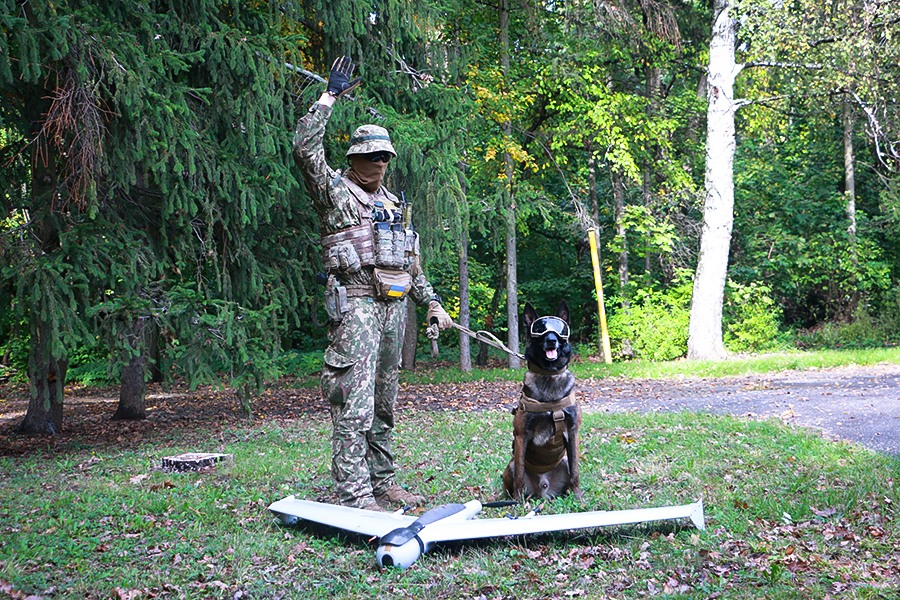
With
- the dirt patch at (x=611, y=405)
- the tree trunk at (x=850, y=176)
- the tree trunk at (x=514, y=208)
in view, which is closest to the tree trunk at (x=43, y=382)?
the dirt patch at (x=611, y=405)

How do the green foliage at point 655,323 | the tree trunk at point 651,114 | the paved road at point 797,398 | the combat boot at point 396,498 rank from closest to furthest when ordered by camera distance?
the combat boot at point 396,498
the paved road at point 797,398
the green foliage at point 655,323
the tree trunk at point 651,114

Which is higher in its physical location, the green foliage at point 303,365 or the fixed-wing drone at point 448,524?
the fixed-wing drone at point 448,524

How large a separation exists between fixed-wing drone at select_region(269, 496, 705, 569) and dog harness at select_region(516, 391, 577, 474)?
2.19 feet

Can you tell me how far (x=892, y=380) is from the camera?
12477mm

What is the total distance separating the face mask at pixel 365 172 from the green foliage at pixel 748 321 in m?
16.2

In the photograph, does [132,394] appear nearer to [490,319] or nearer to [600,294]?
[600,294]

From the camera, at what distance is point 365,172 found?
Answer: 587cm

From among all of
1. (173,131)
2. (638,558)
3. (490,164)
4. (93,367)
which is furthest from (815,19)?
(93,367)

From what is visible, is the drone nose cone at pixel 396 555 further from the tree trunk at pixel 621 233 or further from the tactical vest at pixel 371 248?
the tree trunk at pixel 621 233

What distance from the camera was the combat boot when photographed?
5.95 metres

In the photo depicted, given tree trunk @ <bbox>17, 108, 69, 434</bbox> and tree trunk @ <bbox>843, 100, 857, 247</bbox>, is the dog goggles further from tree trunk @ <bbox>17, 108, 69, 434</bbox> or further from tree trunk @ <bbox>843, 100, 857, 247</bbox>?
tree trunk @ <bbox>843, 100, 857, 247</bbox>

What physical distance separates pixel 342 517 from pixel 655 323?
1581 centimetres

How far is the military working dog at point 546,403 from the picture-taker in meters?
5.42

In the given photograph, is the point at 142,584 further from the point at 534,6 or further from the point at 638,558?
the point at 534,6
